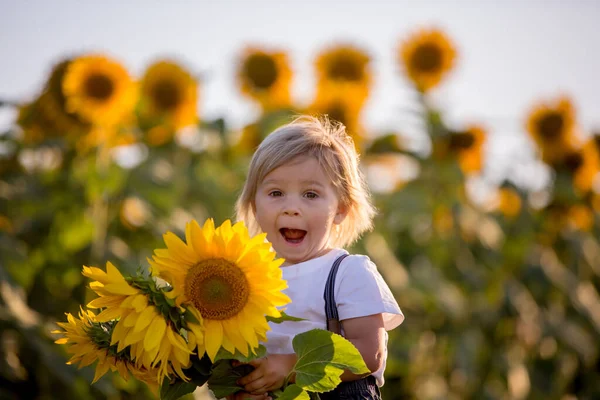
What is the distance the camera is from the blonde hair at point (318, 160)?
75.0 inches

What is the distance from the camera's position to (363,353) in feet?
5.75

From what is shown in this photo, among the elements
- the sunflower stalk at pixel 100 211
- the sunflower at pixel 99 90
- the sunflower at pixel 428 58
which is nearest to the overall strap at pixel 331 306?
the sunflower stalk at pixel 100 211

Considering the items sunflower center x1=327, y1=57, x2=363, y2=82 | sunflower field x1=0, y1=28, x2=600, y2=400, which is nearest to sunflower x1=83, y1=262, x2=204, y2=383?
sunflower field x1=0, y1=28, x2=600, y2=400

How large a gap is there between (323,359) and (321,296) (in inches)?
8.9

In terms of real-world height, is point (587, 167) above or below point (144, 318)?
below

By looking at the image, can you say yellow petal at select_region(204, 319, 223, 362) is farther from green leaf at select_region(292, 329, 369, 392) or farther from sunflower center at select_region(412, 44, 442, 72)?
sunflower center at select_region(412, 44, 442, 72)

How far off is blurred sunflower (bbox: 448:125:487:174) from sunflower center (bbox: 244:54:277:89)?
4.17 feet

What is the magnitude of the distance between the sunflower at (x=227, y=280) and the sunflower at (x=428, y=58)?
4377 millimetres

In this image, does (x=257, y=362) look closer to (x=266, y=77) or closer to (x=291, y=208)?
(x=291, y=208)

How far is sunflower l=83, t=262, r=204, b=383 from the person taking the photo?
151cm

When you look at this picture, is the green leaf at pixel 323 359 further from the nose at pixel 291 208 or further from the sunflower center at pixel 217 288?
the nose at pixel 291 208

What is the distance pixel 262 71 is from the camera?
5.98 m

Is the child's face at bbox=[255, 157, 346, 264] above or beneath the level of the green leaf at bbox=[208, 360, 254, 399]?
above

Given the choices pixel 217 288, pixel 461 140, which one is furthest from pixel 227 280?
pixel 461 140
